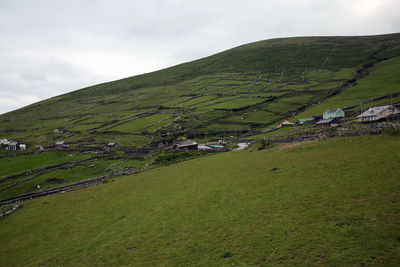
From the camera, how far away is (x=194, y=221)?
2197 centimetres

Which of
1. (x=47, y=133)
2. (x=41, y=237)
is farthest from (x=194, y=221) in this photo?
(x=47, y=133)

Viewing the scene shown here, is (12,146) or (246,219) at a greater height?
(12,146)

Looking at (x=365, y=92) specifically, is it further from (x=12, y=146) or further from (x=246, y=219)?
(x=12, y=146)

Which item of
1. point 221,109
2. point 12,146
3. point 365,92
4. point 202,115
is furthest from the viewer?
point 221,109

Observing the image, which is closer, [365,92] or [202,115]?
[365,92]

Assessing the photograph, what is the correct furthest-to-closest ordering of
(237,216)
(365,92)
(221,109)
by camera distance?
(221,109) → (365,92) → (237,216)

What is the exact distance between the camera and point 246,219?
64.7 feet

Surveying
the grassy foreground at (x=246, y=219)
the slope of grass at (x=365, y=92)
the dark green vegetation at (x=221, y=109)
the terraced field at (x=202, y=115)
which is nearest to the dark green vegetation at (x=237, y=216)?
the grassy foreground at (x=246, y=219)

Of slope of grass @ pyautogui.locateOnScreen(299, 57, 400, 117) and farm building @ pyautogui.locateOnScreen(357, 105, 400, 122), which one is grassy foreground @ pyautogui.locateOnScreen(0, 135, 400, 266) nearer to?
farm building @ pyautogui.locateOnScreen(357, 105, 400, 122)

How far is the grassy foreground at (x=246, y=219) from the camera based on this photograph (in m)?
14.3

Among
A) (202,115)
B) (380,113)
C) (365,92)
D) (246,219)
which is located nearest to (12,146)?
(202,115)

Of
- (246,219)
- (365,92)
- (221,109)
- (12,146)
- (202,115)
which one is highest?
(221,109)

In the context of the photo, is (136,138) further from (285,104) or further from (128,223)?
(128,223)

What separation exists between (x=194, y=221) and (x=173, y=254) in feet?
16.1
